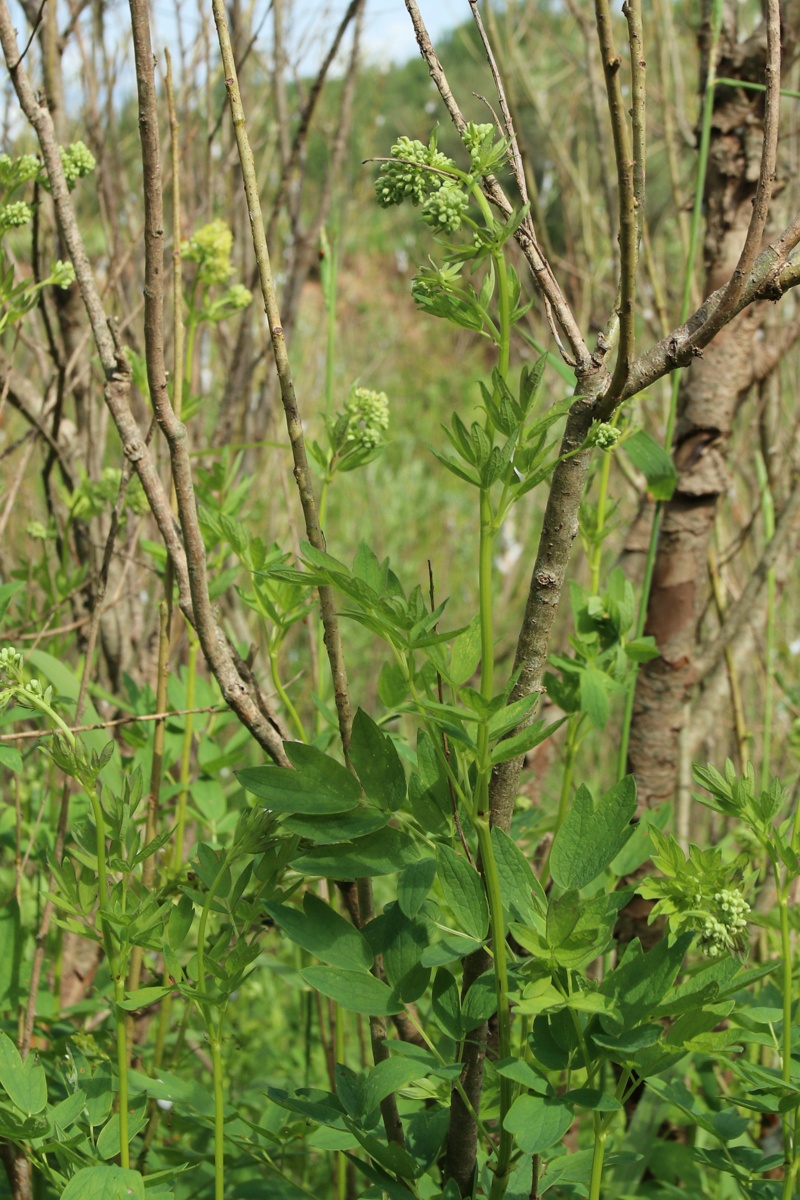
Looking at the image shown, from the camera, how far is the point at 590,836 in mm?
683

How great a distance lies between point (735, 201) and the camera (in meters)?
1.36

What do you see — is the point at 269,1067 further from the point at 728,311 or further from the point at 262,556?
the point at 728,311

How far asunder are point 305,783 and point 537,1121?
237 mm

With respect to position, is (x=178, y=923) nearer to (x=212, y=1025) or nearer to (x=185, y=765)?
(x=212, y=1025)

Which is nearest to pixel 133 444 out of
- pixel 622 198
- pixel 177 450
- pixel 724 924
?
pixel 177 450

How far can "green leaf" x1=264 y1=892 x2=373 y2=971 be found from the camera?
657mm

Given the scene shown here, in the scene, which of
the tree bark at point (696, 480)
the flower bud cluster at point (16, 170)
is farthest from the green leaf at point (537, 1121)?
the flower bud cluster at point (16, 170)

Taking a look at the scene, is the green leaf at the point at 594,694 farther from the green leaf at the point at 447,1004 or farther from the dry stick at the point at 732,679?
the dry stick at the point at 732,679

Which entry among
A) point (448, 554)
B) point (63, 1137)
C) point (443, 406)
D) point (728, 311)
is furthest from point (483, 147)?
point (443, 406)

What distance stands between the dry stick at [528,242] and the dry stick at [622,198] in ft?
0.12

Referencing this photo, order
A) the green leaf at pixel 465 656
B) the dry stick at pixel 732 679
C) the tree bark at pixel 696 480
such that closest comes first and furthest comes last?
the green leaf at pixel 465 656 → the tree bark at pixel 696 480 → the dry stick at pixel 732 679

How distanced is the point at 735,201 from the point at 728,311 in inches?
33.5

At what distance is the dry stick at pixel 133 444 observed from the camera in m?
0.77

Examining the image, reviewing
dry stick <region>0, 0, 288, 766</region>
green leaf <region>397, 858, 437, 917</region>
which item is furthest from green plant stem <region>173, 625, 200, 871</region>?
green leaf <region>397, 858, 437, 917</region>
